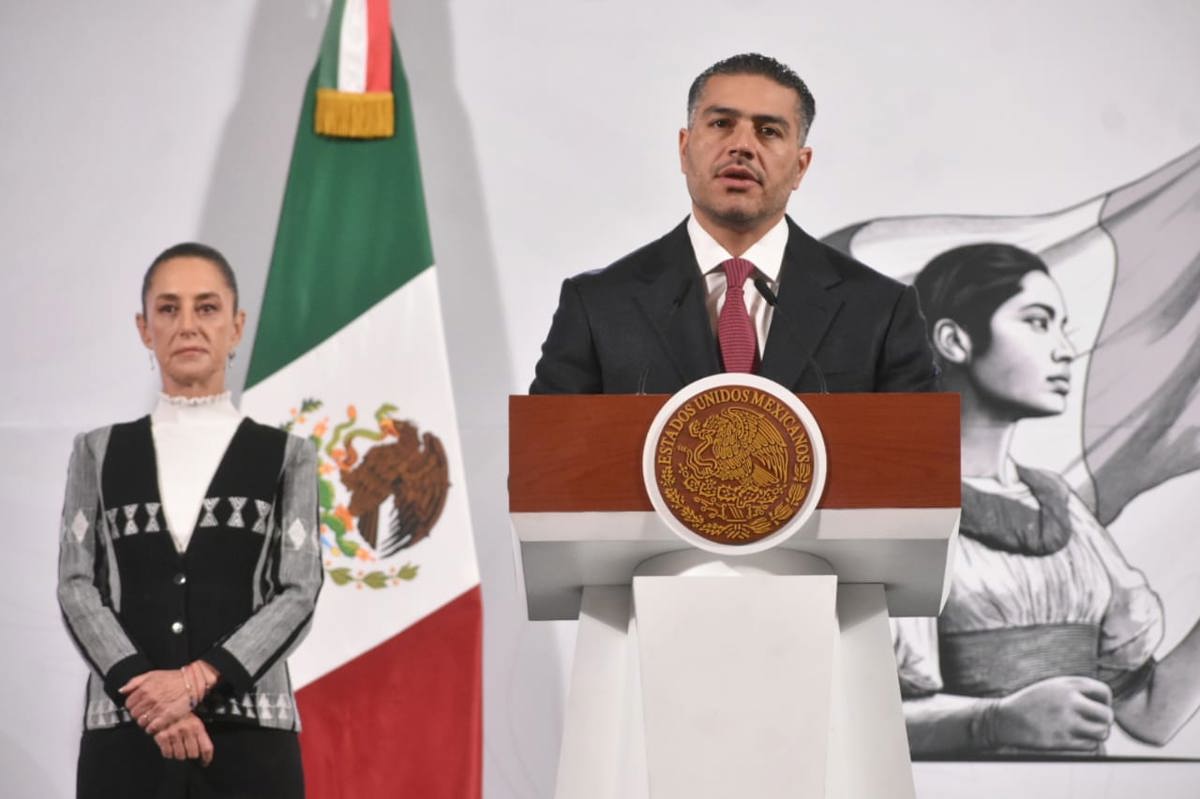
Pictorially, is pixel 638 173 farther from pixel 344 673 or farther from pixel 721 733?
pixel 721 733

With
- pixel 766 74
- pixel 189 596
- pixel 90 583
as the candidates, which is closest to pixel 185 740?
pixel 189 596

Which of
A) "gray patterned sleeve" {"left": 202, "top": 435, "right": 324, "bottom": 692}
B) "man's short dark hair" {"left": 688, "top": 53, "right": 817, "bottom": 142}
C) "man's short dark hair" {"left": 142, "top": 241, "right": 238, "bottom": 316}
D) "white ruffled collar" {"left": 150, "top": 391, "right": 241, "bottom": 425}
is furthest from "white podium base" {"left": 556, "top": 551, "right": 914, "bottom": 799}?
"man's short dark hair" {"left": 142, "top": 241, "right": 238, "bottom": 316}

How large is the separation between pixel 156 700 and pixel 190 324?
0.83 m

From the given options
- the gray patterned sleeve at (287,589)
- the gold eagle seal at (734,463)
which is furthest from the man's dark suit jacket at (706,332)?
the gray patterned sleeve at (287,589)

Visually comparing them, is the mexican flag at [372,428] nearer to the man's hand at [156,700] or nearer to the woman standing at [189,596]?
the woman standing at [189,596]

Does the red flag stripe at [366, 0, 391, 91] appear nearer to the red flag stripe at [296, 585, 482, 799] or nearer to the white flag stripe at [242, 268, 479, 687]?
the white flag stripe at [242, 268, 479, 687]

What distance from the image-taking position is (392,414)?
148 inches

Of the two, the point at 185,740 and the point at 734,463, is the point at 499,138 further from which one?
the point at 734,463

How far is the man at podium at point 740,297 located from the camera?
1.96 metres

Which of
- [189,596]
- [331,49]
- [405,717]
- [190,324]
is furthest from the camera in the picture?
[331,49]

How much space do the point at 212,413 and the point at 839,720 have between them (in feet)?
5.59

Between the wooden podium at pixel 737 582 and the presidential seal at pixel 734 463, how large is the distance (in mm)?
31

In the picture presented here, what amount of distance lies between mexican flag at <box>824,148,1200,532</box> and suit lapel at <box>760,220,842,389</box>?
5.98 ft

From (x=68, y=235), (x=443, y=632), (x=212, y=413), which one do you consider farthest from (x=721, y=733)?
(x=68, y=235)
